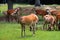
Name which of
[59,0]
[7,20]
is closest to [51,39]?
[7,20]

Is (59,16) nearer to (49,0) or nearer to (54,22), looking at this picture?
(54,22)

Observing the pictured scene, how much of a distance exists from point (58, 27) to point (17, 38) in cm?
433

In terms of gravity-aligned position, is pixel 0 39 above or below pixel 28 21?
below

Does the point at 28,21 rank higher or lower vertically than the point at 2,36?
higher

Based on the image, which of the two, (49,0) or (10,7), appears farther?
(49,0)

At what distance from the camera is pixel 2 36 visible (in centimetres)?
1593

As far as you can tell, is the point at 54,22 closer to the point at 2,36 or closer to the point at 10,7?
the point at 2,36

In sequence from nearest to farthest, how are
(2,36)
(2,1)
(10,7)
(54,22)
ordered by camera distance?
(2,36) < (54,22) < (10,7) < (2,1)

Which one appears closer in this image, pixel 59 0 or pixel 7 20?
pixel 7 20

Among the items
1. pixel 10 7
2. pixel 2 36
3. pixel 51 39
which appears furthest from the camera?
pixel 10 7

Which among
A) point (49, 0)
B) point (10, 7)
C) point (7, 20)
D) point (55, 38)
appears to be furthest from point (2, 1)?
point (55, 38)

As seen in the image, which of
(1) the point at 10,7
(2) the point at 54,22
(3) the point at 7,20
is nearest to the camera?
(2) the point at 54,22

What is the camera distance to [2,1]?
5703 centimetres

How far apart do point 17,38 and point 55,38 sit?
213cm
